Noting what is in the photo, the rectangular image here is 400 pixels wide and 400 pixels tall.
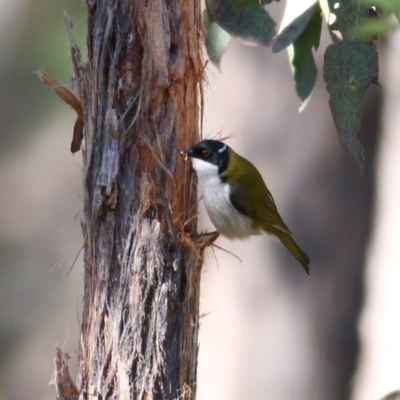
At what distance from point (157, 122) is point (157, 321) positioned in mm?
766

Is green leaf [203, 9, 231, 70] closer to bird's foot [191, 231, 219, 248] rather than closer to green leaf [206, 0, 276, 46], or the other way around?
green leaf [206, 0, 276, 46]

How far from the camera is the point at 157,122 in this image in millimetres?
2668

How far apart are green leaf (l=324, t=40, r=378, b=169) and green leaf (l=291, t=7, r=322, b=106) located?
0.43m

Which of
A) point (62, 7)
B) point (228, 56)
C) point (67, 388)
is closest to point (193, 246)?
point (67, 388)

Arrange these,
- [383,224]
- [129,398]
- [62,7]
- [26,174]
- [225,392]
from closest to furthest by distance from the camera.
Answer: [129,398] → [383,224] → [225,392] → [62,7] → [26,174]

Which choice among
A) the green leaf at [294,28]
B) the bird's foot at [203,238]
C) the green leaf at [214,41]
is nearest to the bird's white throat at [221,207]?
the bird's foot at [203,238]

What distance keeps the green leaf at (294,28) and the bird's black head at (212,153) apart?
52cm

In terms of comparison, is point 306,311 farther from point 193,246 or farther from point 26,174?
point 26,174

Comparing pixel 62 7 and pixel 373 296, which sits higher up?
pixel 62 7

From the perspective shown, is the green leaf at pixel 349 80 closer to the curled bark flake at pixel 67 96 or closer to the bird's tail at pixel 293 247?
the curled bark flake at pixel 67 96

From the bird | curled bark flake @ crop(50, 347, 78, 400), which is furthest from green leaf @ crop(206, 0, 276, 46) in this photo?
curled bark flake @ crop(50, 347, 78, 400)

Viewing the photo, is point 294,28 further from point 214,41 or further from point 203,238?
point 203,238

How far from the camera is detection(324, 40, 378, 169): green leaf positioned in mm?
2383

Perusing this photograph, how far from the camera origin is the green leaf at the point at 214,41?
304 cm
